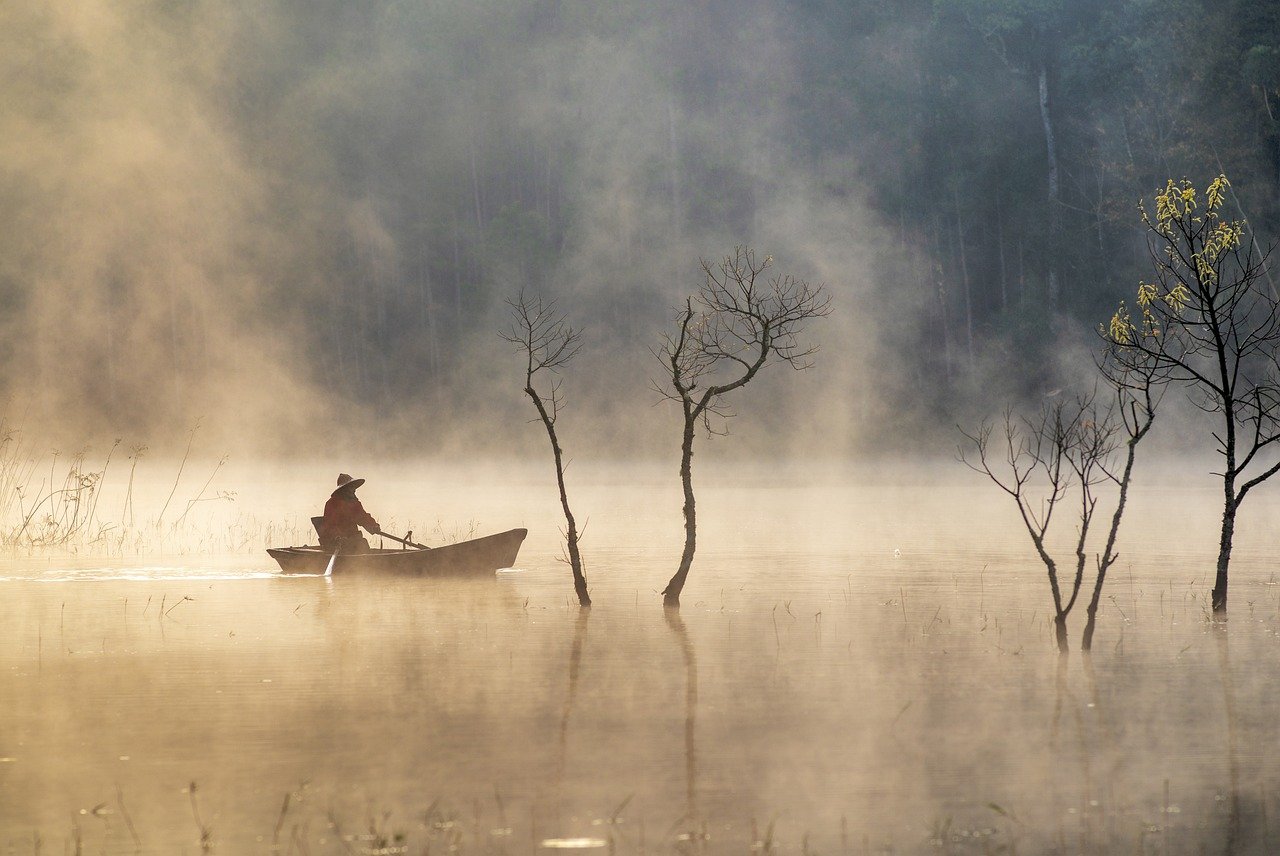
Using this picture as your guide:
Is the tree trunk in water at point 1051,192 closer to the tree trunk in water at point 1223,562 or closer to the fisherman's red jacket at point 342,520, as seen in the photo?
the fisherman's red jacket at point 342,520

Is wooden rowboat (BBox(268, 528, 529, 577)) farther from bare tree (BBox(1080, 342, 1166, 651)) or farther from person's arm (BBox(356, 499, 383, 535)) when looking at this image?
bare tree (BBox(1080, 342, 1166, 651))

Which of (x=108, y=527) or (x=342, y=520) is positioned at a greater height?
(x=108, y=527)

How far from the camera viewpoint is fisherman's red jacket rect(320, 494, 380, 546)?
1777 cm

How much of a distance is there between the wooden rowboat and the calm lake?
0.81ft

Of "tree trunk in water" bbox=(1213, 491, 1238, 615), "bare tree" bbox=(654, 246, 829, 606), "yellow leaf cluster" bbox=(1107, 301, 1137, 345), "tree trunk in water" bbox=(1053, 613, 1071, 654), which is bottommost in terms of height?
"tree trunk in water" bbox=(1053, 613, 1071, 654)

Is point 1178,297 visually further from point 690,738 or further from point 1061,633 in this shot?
point 690,738

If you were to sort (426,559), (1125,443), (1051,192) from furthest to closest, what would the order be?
1. (1051,192)
2. (426,559)
3. (1125,443)

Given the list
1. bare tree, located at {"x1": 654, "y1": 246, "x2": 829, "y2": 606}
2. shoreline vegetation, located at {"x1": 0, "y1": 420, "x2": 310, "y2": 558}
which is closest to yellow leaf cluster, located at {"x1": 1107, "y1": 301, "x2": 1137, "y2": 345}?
bare tree, located at {"x1": 654, "y1": 246, "x2": 829, "y2": 606}

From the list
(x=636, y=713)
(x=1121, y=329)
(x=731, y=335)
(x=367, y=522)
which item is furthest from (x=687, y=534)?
(x=731, y=335)

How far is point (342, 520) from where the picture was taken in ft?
58.3

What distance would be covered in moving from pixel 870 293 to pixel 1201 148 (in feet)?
42.2

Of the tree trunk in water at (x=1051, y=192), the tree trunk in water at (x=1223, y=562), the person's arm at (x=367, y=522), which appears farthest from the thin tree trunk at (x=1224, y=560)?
the tree trunk in water at (x=1051, y=192)

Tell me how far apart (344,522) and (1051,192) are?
34.5 meters

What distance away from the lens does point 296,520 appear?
26578 millimetres
